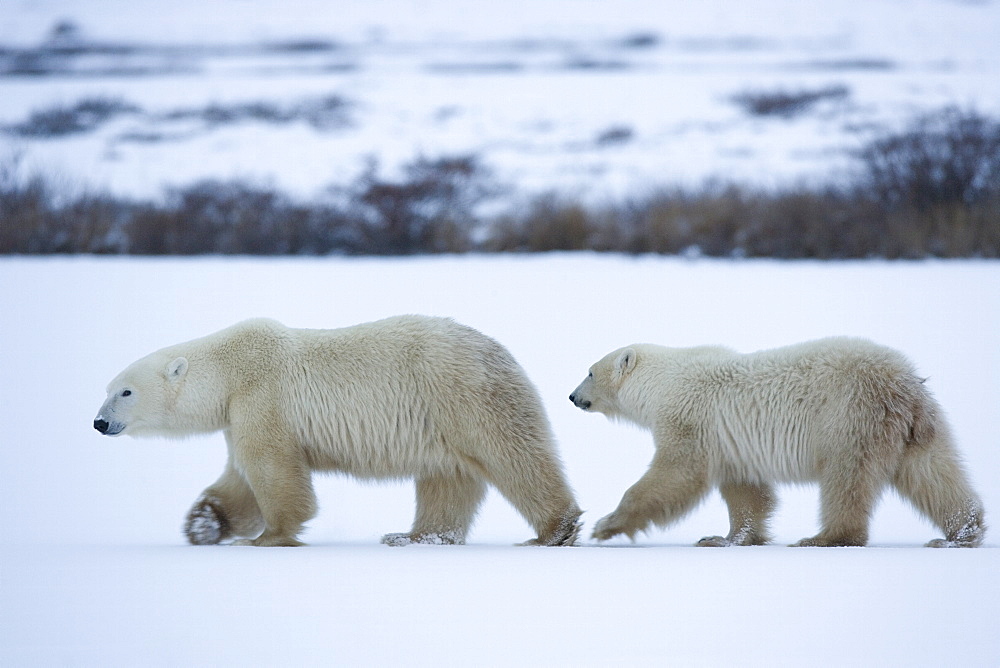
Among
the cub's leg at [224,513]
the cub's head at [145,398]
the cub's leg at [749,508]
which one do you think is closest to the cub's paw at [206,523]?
the cub's leg at [224,513]

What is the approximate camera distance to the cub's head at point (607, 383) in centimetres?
586

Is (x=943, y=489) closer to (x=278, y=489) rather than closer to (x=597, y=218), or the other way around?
(x=278, y=489)

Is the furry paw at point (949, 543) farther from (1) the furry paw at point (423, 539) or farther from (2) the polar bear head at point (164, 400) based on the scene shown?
(2) the polar bear head at point (164, 400)

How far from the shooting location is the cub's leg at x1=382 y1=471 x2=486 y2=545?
5285mm

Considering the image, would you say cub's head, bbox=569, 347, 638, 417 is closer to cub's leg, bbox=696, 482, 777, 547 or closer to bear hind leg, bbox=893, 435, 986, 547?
cub's leg, bbox=696, 482, 777, 547

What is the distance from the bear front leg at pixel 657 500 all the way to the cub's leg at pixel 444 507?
23.4 inches

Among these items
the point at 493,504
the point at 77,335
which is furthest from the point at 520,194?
the point at 493,504

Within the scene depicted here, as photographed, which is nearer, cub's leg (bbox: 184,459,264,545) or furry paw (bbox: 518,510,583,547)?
furry paw (bbox: 518,510,583,547)

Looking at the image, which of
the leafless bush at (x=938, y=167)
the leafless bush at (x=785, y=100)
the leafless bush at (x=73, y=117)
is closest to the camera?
the leafless bush at (x=938, y=167)

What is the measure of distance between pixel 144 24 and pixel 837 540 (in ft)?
85.3

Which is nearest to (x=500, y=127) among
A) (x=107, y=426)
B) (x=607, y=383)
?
(x=607, y=383)

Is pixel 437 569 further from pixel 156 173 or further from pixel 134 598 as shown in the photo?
pixel 156 173

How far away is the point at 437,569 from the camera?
399cm

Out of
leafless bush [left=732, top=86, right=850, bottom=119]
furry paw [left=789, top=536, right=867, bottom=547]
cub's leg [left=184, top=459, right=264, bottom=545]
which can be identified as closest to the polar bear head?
cub's leg [left=184, top=459, right=264, bottom=545]
